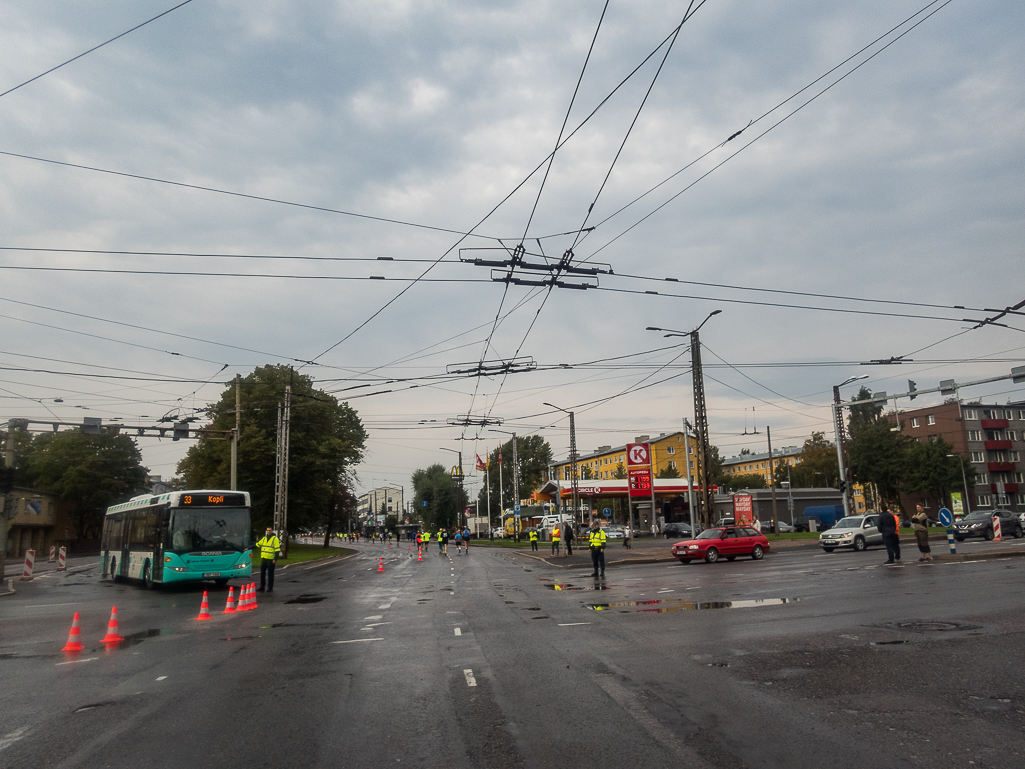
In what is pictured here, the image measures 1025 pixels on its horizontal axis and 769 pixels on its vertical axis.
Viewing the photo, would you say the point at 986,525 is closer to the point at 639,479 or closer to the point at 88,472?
the point at 639,479

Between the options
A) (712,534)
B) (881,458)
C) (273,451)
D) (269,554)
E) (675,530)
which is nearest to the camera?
(269,554)

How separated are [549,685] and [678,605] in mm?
7434

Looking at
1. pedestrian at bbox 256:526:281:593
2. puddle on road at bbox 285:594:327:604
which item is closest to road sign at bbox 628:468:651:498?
pedestrian at bbox 256:526:281:593

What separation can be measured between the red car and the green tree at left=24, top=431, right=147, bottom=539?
58750 mm

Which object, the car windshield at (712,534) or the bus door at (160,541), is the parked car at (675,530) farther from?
the bus door at (160,541)

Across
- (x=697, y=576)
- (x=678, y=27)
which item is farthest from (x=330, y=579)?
(x=678, y=27)

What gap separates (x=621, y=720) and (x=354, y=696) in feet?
9.17

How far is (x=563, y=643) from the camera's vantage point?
10312 mm

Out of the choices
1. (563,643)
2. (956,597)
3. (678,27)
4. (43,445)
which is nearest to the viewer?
(563,643)

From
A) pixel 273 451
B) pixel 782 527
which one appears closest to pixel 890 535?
pixel 273 451

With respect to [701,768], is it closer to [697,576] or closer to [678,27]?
[678,27]

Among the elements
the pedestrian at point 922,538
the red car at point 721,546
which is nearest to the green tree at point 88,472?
the red car at point 721,546

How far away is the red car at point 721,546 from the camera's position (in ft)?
97.2

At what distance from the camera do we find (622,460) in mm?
121500
